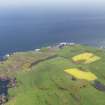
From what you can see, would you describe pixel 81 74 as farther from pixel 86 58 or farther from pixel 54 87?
pixel 86 58

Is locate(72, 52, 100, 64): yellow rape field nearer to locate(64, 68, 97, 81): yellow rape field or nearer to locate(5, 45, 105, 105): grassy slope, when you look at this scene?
locate(5, 45, 105, 105): grassy slope

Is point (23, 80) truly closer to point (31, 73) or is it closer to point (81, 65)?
point (31, 73)

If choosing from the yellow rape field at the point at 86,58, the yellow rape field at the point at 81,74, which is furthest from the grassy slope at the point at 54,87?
the yellow rape field at the point at 86,58

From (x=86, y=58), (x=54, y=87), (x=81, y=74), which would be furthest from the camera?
(x=86, y=58)

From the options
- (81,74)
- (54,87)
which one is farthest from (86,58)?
(54,87)

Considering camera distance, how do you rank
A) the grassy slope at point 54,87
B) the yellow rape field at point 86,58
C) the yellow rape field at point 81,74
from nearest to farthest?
the grassy slope at point 54,87, the yellow rape field at point 81,74, the yellow rape field at point 86,58

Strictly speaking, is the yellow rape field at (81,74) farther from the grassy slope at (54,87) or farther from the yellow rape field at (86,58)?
the yellow rape field at (86,58)

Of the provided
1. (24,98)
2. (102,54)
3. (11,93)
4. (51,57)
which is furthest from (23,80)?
(102,54)
